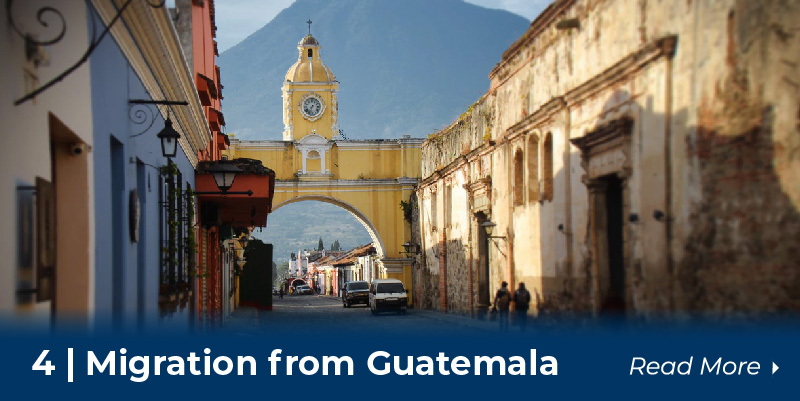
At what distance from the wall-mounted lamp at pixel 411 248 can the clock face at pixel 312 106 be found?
8.53m

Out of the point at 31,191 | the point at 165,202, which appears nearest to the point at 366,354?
the point at 31,191

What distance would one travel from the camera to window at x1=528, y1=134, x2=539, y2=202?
20109 mm

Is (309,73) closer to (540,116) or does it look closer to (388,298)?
(388,298)

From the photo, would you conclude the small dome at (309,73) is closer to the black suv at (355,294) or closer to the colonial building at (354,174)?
the colonial building at (354,174)

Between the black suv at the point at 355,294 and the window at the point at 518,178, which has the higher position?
the window at the point at 518,178

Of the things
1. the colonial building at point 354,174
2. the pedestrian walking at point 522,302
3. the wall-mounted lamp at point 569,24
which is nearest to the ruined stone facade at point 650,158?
the wall-mounted lamp at point 569,24

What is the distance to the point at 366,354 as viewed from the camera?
20.3 feet

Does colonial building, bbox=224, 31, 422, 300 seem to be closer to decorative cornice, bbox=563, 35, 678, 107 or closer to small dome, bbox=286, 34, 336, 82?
small dome, bbox=286, 34, 336, 82

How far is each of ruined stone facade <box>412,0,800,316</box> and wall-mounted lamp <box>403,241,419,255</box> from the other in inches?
508

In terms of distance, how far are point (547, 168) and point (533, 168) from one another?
1.16m

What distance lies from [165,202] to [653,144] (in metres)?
6.47

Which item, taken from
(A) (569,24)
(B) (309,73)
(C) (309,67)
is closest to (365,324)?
(A) (569,24)

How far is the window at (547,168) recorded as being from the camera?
61.8 ft

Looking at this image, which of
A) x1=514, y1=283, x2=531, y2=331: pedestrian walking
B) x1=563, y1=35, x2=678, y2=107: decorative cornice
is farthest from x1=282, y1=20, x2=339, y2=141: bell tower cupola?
x1=563, y1=35, x2=678, y2=107: decorative cornice
